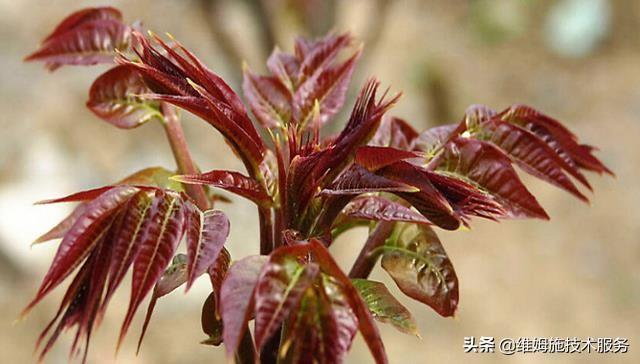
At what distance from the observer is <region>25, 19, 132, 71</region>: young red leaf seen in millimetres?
941

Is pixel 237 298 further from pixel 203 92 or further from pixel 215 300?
pixel 203 92

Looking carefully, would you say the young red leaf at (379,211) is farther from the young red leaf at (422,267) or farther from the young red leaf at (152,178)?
the young red leaf at (152,178)

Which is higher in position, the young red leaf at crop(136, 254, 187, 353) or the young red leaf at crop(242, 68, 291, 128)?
the young red leaf at crop(242, 68, 291, 128)

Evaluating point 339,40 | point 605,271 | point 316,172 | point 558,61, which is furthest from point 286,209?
point 558,61

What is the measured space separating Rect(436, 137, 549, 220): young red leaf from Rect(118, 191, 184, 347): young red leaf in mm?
310

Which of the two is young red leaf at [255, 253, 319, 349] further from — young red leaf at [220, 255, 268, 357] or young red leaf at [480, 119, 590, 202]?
young red leaf at [480, 119, 590, 202]

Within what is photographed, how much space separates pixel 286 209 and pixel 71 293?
0.72 ft

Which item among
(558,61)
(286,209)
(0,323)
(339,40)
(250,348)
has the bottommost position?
(0,323)

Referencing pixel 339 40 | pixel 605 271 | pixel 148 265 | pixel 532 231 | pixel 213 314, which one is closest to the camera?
pixel 148 265

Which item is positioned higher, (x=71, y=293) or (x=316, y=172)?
(x=316, y=172)

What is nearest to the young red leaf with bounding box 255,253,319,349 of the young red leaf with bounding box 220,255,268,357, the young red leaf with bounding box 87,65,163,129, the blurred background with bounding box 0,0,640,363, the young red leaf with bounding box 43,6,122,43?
the young red leaf with bounding box 220,255,268,357

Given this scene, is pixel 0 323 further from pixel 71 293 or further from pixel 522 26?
pixel 522 26

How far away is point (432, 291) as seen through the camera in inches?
29.7

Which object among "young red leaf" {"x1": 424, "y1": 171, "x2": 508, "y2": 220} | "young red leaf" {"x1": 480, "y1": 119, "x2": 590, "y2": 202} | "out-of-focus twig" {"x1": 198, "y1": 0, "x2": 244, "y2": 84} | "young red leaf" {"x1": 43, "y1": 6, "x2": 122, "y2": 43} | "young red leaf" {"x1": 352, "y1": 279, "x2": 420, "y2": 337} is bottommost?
"young red leaf" {"x1": 352, "y1": 279, "x2": 420, "y2": 337}
